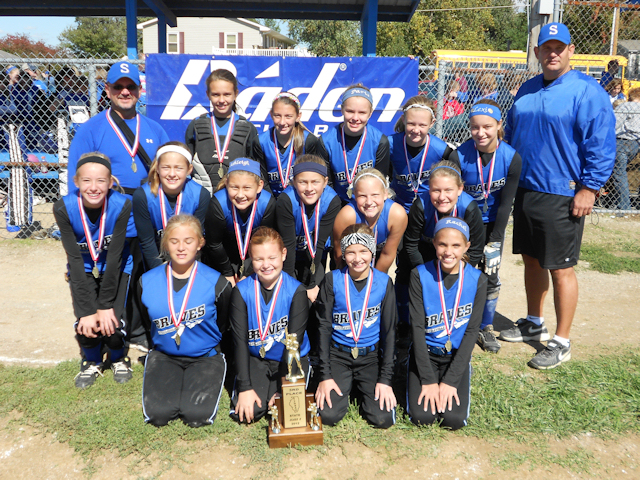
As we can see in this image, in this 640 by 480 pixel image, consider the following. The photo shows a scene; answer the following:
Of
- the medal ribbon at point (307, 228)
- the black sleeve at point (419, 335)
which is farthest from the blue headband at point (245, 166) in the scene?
the black sleeve at point (419, 335)

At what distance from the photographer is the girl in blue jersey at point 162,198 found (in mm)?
3727

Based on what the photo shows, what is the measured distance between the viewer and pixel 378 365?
3.54 metres

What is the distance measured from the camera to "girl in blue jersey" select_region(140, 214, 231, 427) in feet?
11.0

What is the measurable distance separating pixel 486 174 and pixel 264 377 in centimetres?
235

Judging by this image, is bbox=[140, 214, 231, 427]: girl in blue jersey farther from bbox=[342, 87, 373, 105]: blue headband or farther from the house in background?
the house in background

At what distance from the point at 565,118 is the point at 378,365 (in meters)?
2.38

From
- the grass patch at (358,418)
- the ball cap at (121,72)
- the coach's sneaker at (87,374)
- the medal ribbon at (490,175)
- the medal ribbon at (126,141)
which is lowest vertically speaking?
the grass patch at (358,418)

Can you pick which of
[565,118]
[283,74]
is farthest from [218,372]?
[283,74]

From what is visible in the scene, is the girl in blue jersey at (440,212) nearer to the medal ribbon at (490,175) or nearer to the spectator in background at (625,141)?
the medal ribbon at (490,175)

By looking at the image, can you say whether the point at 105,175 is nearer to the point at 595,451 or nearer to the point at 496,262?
the point at 496,262

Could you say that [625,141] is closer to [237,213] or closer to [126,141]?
[237,213]

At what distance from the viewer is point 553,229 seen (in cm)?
399

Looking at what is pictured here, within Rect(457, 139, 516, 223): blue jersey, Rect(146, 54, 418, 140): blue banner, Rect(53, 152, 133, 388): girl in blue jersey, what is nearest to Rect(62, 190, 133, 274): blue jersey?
Rect(53, 152, 133, 388): girl in blue jersey

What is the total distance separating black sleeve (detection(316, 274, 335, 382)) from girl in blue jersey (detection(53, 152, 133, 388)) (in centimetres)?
155
